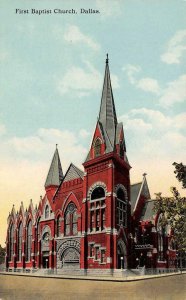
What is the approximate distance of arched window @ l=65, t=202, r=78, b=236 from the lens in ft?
104

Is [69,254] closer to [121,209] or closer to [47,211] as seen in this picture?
[47,211]

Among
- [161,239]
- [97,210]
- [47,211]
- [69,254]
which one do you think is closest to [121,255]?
[97,210]

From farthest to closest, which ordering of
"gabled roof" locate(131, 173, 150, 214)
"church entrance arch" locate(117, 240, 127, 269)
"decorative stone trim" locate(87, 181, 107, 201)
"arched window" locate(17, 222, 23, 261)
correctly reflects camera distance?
"arched window" locate(17, 222, 23, 261) → "gabled roof" locate(131, 173, 150, 214) → "decorative stone trim" locate(87, 181, 107, 201) → "church entrance arch" locate(117, 240, 127, 269)

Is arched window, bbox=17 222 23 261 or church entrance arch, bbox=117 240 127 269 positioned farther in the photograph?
arched window, bbox=17 222 23 261

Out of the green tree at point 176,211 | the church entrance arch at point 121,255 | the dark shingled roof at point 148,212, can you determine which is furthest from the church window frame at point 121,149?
the green tree at point 176,211

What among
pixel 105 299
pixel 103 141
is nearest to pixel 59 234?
pixel 103 141

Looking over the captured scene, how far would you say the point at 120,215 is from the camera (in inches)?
1183

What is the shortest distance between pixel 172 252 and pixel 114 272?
11383 millimetres

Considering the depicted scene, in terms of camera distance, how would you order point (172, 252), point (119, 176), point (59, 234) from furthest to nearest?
1. point (172, 252)
2. point (59, 234)
3. point (119, 176)

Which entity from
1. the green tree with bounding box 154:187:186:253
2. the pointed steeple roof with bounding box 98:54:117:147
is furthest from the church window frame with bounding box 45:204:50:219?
the green tree with bounding box 154:187:186:253

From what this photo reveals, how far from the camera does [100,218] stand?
2939 centimetres

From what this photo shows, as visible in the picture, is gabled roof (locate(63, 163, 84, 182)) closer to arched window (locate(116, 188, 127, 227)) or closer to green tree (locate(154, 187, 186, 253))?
arched window (locate(116, 188, 127, 227))

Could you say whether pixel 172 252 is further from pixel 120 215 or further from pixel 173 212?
pixel 173 212

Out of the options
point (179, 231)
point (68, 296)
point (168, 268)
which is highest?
point (179, 231)
